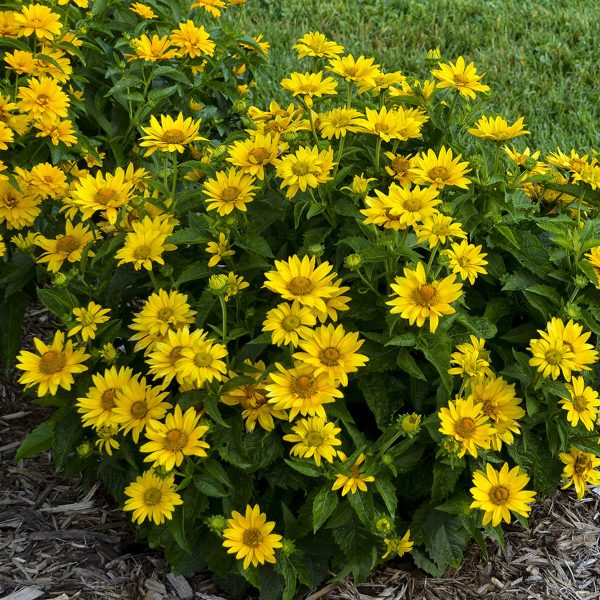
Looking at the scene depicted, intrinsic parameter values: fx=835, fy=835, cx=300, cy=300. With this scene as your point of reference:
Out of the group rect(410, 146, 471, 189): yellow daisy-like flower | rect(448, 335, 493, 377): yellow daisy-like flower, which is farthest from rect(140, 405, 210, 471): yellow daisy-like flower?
rect(410, 146, 471, 189): yellow daisy-like flower

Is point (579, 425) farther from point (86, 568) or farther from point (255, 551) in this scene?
point (86, 568)

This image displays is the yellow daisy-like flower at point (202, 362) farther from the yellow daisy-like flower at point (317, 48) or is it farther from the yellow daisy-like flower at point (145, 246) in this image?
the yellow daisy-like flower at point (317, 48)

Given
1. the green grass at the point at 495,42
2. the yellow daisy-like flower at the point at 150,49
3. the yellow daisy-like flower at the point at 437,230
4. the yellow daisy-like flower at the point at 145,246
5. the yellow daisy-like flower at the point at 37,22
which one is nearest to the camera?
the yellow daisy-like flower at the point at 437,230

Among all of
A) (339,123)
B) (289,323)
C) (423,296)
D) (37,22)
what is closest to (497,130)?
(339,123)

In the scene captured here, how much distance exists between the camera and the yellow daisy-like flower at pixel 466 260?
2170 mm

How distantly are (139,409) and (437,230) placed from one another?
87cm

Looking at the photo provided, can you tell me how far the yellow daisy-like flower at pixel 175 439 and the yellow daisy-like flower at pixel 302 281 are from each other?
1.22 feet

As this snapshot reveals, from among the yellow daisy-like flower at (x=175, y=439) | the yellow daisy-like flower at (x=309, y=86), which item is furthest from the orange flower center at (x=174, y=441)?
the yellow daisy-like flower at (x=309, y=86)

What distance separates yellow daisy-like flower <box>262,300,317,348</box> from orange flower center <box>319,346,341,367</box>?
67 mm

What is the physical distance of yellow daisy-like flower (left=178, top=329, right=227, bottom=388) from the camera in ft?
6.49

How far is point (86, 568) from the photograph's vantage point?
251 cm

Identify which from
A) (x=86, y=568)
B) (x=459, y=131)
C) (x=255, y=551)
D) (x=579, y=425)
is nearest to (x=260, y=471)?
(x=255, y=551)

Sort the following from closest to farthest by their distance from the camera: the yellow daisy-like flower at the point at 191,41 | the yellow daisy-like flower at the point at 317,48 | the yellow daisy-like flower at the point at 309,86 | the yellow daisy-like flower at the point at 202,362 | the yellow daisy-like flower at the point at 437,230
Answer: the yellow daisy-like flower at the point at 202,362 → the yellow daisy-like flower at the point at 437,230 → the yellow daisy-like flower at the point at 309,86 → the yellow daisy-like flower at the point at 317,48 → the yellow daisy-like flower at the point at 191,41

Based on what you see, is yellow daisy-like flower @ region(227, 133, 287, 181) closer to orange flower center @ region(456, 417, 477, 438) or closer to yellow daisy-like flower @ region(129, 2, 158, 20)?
orange flower center @ region(456, 417, 477, 438)
